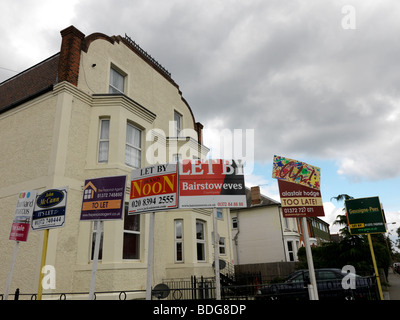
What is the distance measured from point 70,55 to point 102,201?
312 inches

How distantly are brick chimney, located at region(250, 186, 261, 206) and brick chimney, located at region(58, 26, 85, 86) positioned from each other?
989 inches

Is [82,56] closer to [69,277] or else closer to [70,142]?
[70,142]

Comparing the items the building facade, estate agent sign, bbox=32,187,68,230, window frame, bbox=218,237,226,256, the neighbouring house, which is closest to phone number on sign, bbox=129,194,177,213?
estate agent sign, bbox=32,187,68,230

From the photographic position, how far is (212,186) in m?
6.08

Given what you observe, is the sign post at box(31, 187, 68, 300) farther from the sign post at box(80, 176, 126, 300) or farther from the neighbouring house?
the neighbouring house

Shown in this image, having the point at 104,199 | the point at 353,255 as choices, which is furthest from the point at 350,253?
the point at 104,199

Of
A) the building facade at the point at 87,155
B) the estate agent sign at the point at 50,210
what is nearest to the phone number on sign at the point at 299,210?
the estate agent sign at the point at 50,210

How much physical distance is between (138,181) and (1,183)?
8.14 metres

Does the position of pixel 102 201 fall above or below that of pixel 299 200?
below

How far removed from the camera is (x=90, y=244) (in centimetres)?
1009

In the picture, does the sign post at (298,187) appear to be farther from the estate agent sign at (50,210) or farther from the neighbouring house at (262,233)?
the neighbouring house at (262,233)

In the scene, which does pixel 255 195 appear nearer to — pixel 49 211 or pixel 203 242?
pixel 203 242

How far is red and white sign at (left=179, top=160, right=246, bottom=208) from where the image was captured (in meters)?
5.98
